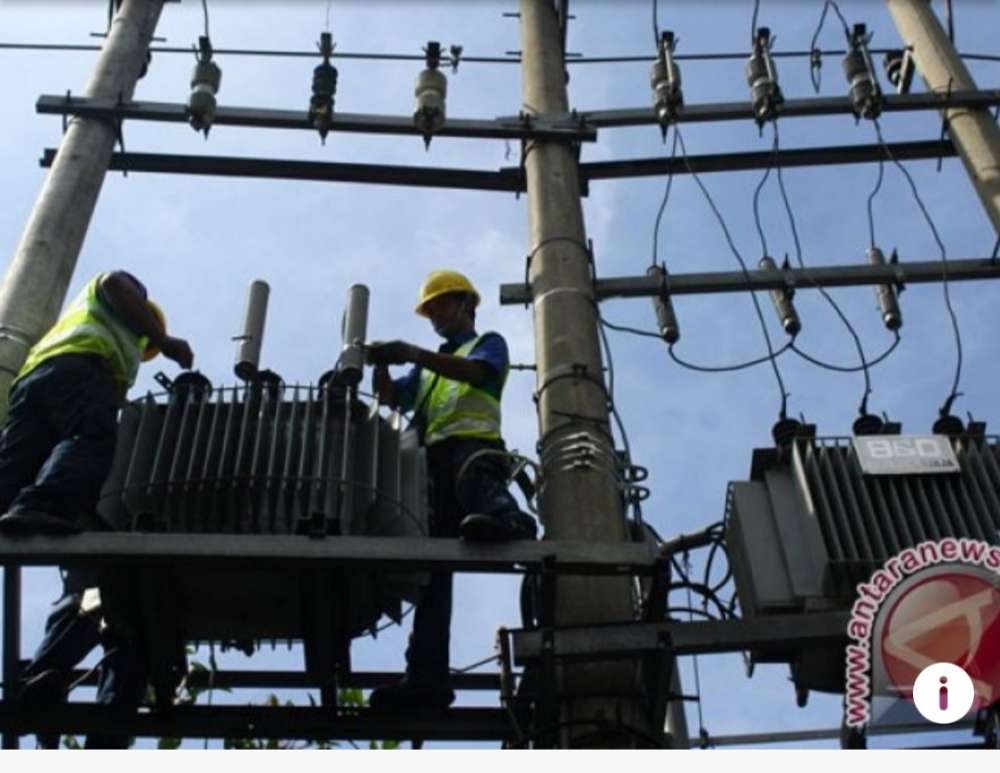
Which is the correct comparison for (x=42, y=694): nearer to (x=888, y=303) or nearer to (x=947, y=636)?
(x=947, y=636)

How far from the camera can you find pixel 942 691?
5.50m

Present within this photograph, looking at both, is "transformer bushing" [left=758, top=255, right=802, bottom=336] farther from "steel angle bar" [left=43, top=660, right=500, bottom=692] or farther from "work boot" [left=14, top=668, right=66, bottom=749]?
"work boot" [left=14, top=668, right=66, bottom=749]

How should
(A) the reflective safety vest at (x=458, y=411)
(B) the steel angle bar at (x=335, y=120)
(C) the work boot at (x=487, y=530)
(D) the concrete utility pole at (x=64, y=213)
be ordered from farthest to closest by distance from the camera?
(B) the steel angle bar at (x=335, y=120)
(D) the concrete utility pole at (x=64, y=213)
(A) the reflective safety vest at (x=458, y=411)
(C) the work boot at (x=487, y=530)

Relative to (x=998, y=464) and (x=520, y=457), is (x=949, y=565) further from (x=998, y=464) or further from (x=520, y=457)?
(x=520, y=457)

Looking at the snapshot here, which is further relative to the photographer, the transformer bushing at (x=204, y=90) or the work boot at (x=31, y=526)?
the transformer bushing at (x=204, y=90)

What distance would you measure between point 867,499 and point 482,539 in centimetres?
154

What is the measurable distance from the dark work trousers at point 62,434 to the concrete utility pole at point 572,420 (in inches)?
64.9

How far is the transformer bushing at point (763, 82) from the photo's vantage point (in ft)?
27.2

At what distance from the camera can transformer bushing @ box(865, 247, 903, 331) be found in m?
8.25

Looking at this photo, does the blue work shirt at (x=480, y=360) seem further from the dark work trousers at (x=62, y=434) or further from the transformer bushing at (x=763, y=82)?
the transformer bushing at (x=763, y=82)

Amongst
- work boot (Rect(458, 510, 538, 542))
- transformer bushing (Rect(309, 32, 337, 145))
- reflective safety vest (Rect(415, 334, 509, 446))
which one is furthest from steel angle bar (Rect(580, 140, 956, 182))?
work boot (Rect(458, 510, 538, 542))


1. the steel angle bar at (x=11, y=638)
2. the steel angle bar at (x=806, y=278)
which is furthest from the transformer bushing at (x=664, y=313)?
the steel angle bar at (x=11, y=638)

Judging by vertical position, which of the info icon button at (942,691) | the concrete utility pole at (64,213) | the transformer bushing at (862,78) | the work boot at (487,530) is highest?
the transformer bushing at (862,78)

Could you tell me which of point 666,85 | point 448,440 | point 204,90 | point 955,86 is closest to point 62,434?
point 448,440
